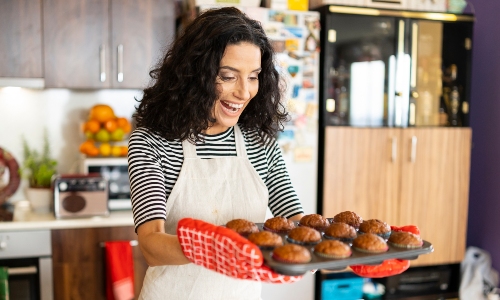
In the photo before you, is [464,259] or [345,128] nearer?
[345,128]

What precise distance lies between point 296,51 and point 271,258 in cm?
194

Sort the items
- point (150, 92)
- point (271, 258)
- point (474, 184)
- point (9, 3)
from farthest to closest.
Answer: point (474, 184)
point (9, 3)
point (150, 92)
point (271, 258)

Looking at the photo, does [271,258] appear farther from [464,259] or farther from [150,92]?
[464,259]

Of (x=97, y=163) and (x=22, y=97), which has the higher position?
(x=22, y=97)

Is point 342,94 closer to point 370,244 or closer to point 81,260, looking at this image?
point 81,260

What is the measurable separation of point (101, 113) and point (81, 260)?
786 millimetres

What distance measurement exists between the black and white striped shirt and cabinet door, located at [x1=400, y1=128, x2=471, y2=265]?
1732mm

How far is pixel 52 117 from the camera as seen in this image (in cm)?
307

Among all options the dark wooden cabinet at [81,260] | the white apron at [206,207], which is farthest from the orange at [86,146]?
the white apron at [206,207]

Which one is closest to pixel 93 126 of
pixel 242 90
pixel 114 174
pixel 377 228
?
pixel 114 174

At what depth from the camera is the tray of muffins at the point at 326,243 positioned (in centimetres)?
109

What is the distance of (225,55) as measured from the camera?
4.50 ft

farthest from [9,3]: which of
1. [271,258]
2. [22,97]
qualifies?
[271,258]

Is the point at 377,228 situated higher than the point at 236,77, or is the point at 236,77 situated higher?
the point at 236,77
